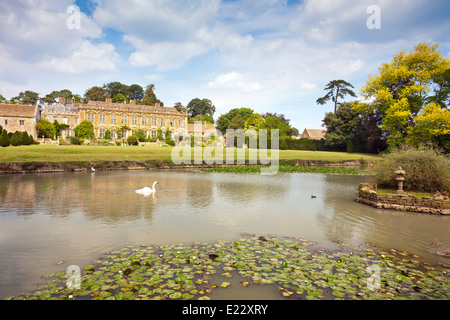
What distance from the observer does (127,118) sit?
2495 inches

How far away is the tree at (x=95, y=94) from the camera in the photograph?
85.2 meters

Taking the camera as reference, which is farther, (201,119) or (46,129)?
(201,119)

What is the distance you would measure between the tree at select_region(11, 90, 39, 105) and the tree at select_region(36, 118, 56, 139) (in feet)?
145

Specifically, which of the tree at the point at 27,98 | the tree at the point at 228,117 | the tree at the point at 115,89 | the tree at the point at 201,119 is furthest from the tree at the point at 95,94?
the tree at the point at 228,117

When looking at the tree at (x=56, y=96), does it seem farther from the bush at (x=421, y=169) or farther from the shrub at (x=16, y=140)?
the bush at (x=421, y=169)

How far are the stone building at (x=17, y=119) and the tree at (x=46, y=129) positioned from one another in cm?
109

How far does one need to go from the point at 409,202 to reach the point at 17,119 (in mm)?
59830

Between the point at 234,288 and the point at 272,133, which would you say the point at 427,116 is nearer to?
the point at 234,288

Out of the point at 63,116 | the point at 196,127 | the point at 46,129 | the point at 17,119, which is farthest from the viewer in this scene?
the point at 196,127

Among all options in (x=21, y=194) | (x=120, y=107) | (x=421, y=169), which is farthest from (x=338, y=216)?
(x=120, y=107)

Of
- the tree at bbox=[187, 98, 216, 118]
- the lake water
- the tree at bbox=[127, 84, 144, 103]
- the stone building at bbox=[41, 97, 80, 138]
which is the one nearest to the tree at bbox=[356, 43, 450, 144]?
the lake water

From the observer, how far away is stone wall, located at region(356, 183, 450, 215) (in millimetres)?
11219

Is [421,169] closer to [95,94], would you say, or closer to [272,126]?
[272,126]

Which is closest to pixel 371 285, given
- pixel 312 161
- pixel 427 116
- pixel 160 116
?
pixel 427 116
